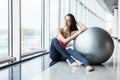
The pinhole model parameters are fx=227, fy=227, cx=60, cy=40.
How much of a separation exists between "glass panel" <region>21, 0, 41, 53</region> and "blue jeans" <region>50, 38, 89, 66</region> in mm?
1028

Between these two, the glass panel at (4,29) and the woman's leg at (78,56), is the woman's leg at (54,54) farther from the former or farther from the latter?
the glass panel at (4,29)

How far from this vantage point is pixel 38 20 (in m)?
6.29

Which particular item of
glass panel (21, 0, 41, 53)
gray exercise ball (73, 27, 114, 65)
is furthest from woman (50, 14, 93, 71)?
glass panel (21, 0, 41, 53)

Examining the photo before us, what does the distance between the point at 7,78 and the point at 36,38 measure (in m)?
3.26

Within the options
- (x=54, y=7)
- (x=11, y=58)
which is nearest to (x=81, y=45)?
(x=11, y=58)

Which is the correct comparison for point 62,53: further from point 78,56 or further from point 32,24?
point 32,24

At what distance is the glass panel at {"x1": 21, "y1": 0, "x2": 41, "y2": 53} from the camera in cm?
528

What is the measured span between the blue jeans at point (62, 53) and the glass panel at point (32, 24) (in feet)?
3.37

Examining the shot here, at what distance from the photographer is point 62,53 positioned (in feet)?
13.9

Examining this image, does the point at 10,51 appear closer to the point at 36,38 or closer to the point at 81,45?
the point at 81,45

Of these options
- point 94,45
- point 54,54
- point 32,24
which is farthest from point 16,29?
point 32,24

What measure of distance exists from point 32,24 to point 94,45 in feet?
8.24

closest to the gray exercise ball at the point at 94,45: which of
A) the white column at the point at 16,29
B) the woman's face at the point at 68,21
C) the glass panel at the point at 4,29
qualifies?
the woman's face at the point at 68,21

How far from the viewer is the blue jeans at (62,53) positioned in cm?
389
